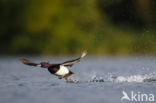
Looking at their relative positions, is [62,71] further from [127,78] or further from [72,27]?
[72,27]

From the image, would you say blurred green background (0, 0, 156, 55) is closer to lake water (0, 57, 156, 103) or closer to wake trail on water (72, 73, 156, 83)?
lake water (0, 57, 156, 103)

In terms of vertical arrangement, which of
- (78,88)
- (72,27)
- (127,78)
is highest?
(72,27)

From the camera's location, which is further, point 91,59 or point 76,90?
point 91,59

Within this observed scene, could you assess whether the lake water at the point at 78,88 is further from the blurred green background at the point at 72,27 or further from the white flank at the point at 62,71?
the blurred green background at the point at 72,27

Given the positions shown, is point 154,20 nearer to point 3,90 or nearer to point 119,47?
point 119,47

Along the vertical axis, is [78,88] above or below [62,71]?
below

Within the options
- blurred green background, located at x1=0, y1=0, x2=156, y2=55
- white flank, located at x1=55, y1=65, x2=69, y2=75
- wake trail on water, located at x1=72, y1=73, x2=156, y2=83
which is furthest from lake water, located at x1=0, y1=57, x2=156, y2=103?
blurred green background, located at x1=0, y1=0, x2=156, y2=55

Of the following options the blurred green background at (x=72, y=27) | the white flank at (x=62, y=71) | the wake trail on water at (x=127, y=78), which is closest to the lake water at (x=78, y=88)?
the wake trail on water at (x=127, y=78)

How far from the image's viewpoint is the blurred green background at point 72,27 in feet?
104

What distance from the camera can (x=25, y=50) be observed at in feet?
105

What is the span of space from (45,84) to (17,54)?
15.2 meters

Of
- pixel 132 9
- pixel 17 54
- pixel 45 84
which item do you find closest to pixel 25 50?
pixel 17 54

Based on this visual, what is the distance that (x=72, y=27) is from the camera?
33.0 meters

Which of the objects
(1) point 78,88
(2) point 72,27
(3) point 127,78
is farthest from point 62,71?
(2) point 72,27
